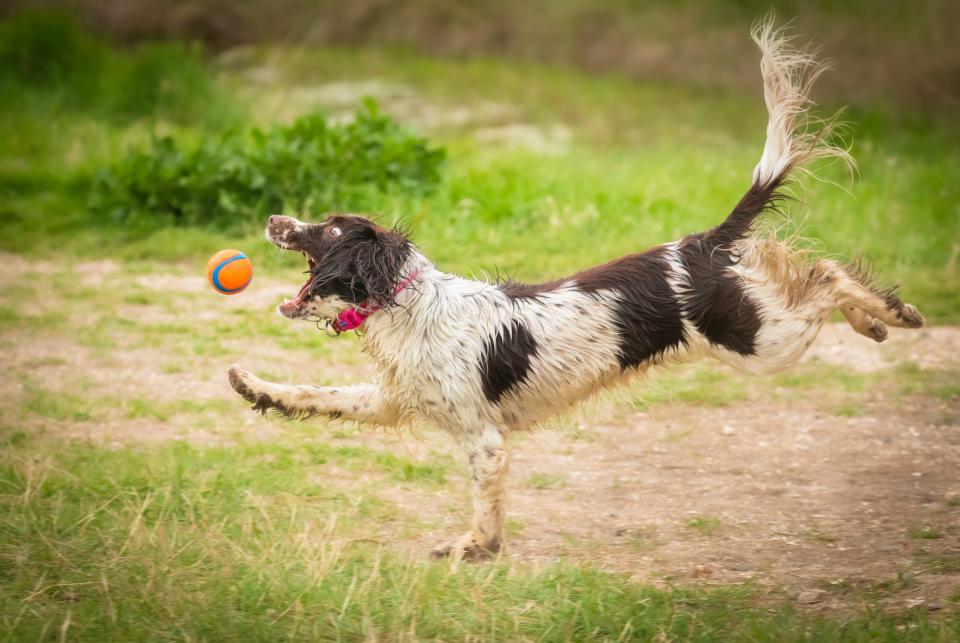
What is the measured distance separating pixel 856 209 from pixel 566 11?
28.6 feet

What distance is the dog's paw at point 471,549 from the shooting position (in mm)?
4570

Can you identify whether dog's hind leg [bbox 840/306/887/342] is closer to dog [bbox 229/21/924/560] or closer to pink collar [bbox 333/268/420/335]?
dog [bbox 229/21/924/560]

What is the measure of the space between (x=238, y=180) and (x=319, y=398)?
13.9ft

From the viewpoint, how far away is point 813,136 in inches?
190

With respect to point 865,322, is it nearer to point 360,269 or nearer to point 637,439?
point 637,439

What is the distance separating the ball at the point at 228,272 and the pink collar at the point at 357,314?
902mm

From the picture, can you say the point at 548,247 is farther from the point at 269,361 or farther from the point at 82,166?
the point at 82,166

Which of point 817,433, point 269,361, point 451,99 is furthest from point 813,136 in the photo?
point 451,99

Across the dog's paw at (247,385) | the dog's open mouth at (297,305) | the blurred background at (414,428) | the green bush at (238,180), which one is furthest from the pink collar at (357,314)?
the green bush at (238,180)

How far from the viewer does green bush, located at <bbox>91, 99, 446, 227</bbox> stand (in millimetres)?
8734

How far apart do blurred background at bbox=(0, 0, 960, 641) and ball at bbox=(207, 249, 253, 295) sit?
793mm

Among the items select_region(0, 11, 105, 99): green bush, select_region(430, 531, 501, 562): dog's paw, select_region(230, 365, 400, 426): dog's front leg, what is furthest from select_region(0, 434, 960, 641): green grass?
select_region(0, 11, 105, 99): green bush

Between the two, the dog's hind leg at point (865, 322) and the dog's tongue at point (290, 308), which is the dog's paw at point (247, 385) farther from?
the dog's hind leg at point (865, 322)

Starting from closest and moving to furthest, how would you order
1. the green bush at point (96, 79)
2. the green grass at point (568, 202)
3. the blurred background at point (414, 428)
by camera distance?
the blurred background at point (414, 428), the green grass at point (568, 202), the green bush at point (96, 79)
